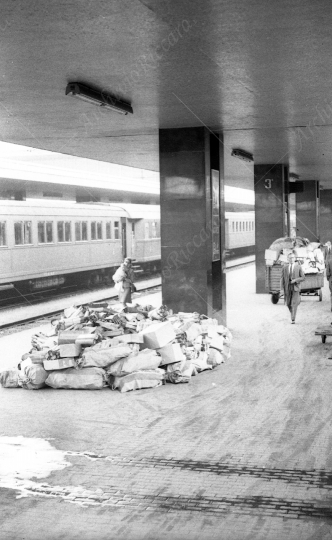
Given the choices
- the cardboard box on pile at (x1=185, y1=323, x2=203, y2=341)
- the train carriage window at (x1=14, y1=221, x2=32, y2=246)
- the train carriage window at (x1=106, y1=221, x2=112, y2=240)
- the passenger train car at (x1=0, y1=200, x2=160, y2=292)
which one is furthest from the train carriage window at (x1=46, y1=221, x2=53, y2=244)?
the cardboard box on pile at (x1=185, y1=323, x2=203, y2=341)

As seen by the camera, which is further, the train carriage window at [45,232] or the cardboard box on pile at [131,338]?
the train carriage window at [45,232]

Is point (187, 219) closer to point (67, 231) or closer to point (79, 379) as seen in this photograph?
point (79, 379)

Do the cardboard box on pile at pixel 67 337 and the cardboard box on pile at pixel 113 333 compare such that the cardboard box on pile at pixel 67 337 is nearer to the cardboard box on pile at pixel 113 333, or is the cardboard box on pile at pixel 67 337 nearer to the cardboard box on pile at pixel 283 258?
the cardboard box on pile at pixel 113 333

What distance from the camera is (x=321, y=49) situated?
303 inches

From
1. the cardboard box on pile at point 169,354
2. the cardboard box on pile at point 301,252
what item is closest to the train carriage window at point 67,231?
the cardboard box on pile at point 301,252

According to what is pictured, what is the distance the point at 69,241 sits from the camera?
25.9 metres

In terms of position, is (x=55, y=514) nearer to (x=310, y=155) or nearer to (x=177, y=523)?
(x=177, y=523)

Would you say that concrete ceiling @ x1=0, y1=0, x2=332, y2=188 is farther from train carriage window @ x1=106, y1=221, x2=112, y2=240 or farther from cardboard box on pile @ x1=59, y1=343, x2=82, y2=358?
train carriage window @ x1=106, y1=221, x2=112, y2=240

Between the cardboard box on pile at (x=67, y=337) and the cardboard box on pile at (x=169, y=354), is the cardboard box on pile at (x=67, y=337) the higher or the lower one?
the higher one

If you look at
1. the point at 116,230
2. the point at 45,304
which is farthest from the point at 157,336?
the point at 116,230

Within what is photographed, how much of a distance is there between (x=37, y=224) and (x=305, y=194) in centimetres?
1323

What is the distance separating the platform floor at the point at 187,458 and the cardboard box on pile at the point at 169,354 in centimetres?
42

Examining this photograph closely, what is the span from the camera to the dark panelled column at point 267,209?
904 inches

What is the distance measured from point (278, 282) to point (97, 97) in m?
11.7
